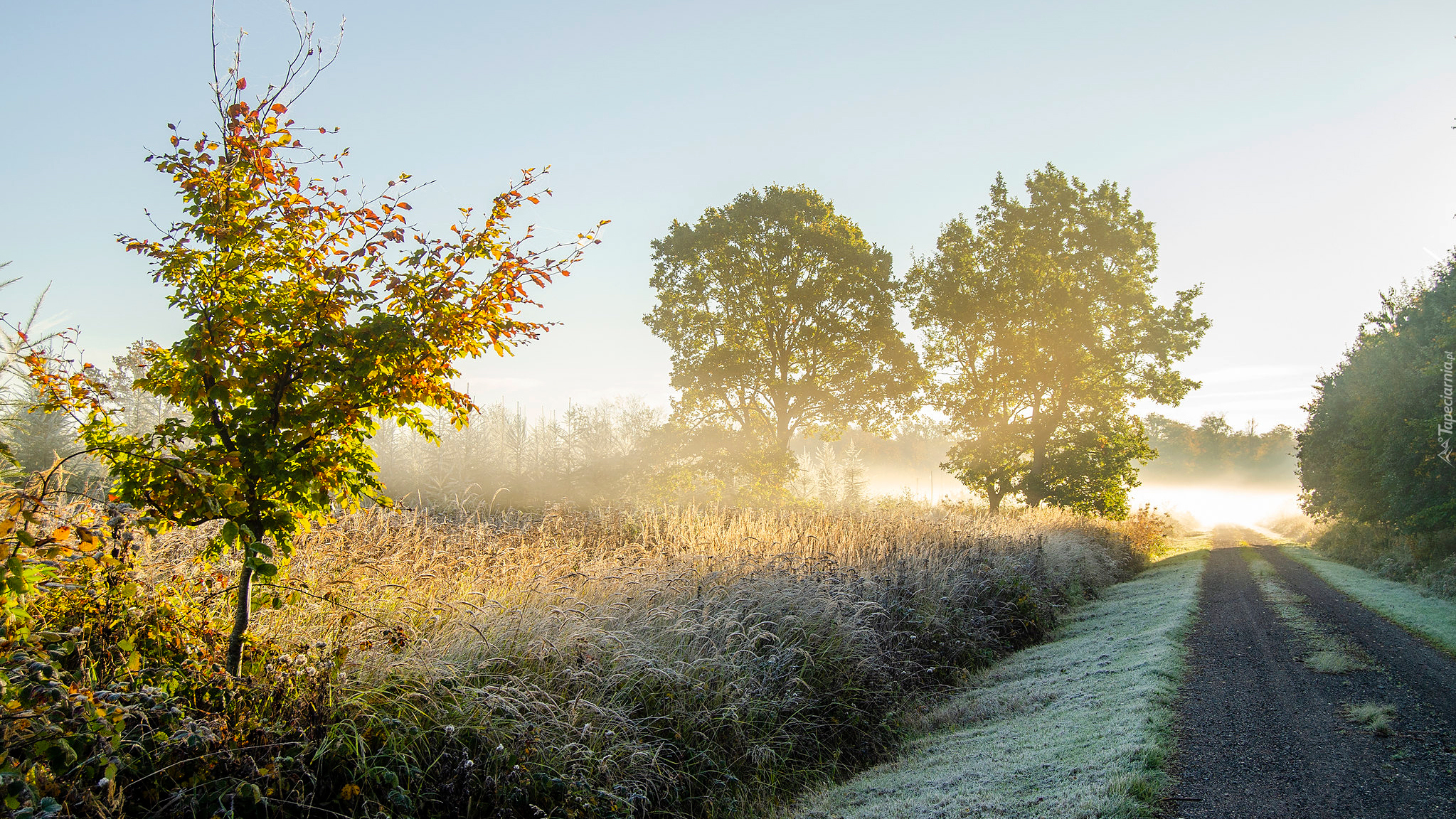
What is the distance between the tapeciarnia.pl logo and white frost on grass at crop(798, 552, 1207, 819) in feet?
42.3

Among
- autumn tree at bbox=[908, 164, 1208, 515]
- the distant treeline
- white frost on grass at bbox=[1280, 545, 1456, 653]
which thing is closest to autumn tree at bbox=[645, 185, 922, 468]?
autumn tree at bbox=[908, 164, 1208, 515]

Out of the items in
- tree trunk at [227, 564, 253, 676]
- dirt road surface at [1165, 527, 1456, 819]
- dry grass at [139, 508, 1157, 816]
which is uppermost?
tree trunk at [227, 564, 253, 676]

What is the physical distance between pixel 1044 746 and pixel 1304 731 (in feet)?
7.79

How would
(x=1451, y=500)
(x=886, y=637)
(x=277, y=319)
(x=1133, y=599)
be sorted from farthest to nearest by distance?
(x=1451, y=500), (x=1133, y=599), (x=886, y=637), (x=277, y=319)

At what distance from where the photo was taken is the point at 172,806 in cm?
272

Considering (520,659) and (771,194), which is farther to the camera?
(771,194)

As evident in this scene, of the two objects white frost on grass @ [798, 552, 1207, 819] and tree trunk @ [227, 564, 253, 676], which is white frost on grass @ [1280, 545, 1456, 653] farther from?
tree trunk @ [227, 564, 253, 676]

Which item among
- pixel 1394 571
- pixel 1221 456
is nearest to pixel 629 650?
pixel 1394 571

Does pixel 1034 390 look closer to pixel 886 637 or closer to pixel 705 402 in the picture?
pixel 705 402

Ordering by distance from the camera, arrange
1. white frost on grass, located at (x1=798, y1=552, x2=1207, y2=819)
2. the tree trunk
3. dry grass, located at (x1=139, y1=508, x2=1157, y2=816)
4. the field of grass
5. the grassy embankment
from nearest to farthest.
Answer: the field of grass
the tree trunk
dry grass, located at (x1=139, y1=508, x2=1157, y2=816)
white frost on grass, located at (x1=798, y1=552, x2=1207, y2=819)
the grassy embankment

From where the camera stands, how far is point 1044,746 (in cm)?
469

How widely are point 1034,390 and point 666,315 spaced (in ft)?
43.2

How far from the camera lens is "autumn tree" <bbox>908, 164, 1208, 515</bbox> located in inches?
854

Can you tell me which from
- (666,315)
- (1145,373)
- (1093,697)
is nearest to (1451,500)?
(1145,373)
